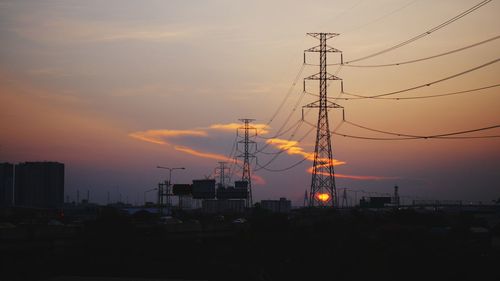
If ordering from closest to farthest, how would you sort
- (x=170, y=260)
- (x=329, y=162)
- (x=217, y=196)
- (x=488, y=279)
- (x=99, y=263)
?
(x=488, y=279) < (x=99, y=263) < (x=170, y=260) < (x=329, y=162) < (x=217, y=196)

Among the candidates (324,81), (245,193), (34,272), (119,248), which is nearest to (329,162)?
(324,81)

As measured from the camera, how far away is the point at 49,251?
64.4 metres

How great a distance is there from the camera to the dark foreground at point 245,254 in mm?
48156

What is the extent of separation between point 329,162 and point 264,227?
29.3 metres

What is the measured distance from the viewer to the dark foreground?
48156 mm

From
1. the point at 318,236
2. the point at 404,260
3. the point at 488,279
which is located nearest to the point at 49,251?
the point at 318,236

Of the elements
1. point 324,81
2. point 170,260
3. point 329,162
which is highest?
point 324,81

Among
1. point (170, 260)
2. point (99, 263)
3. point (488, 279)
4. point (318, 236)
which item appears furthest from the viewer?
point (318, 236)

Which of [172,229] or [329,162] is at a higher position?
[329,162]

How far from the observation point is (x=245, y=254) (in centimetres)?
7125

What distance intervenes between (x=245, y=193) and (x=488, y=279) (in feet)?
405

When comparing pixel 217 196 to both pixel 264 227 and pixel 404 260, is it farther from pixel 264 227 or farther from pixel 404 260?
pixel 404 260

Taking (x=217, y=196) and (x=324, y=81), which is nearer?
(x=324, y=81)

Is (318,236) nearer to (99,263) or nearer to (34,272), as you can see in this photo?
(99,263)
